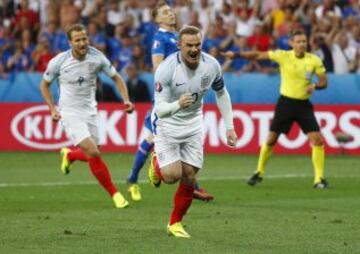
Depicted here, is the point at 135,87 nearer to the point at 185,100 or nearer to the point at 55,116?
the point at 55,116

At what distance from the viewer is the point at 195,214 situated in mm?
12656

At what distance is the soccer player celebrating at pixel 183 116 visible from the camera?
10.2 meters

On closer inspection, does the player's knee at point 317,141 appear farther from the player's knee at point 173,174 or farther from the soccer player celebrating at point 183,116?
the player's knee at point 173,174

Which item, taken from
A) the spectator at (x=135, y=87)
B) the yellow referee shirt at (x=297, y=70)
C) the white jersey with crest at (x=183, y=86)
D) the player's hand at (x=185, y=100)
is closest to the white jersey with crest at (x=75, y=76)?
the white jersey with crest at (x=183, y=86)

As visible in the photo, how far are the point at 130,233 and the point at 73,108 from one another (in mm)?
3331

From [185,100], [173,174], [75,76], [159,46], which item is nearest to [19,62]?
[75,76]

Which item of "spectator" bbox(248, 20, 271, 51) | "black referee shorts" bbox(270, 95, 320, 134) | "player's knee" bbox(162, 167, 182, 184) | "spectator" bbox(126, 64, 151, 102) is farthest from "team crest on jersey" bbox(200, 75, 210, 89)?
"spectator" bbox(248, 20, 271, 51)

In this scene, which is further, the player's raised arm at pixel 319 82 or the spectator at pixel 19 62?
the spectator at pixel 19 62

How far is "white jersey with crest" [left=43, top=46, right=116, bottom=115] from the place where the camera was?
13.7m

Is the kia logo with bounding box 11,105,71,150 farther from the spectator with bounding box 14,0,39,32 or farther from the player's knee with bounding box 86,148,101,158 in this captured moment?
the player's knee with bounding box 86,148,101,158

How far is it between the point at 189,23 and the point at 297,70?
Result: 749 centimetres

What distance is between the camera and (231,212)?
12.9 m

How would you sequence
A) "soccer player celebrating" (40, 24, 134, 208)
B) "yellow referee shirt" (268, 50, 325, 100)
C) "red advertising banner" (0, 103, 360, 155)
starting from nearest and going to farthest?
"soccer player celebrating" (40, 24, 134, 208)
"yellow referee shirt" (268, 50, 325, 100)
"red advertising banner" (0, 103, 360, 155)

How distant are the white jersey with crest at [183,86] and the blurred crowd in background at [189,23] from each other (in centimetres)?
1156
